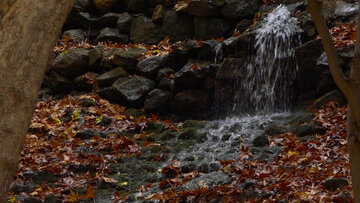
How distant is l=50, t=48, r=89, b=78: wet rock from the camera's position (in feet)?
40.6

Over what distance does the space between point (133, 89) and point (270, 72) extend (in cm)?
368

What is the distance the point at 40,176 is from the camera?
6.55m

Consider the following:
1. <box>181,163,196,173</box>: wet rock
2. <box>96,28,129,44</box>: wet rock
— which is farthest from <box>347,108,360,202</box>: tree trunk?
<box>96,28,129,44</box>: wet rock

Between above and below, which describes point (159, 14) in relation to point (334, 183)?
above

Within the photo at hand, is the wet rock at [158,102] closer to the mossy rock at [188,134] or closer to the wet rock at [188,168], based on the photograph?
the mossy rock at [188,134]

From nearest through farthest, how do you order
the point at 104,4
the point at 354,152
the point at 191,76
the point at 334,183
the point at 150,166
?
1. the point at 354,152
2. the point at 334,183
3. the point at 150,166
4. the point at 191,76
5. the point at 104,4

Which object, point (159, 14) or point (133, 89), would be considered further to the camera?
point (159, 14)

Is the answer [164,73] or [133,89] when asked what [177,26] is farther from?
[133,89]

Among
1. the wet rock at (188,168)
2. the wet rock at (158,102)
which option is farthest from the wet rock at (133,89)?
the wet rock at (188,168)

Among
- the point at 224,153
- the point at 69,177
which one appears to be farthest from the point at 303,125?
the point at 69,177

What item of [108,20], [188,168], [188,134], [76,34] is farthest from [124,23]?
[188,168]

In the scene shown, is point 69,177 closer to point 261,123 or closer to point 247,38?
point 261,123

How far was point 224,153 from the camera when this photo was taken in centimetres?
743

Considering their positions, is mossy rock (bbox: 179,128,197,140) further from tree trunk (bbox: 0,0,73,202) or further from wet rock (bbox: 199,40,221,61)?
tree trunk (bbox: 0,0,73,202)
